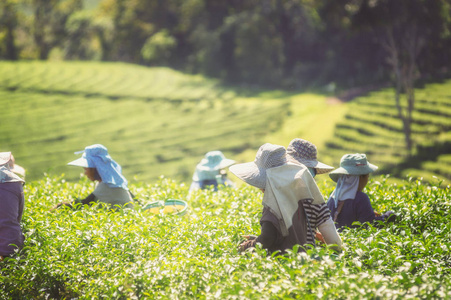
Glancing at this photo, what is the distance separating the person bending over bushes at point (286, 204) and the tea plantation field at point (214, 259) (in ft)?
0.43

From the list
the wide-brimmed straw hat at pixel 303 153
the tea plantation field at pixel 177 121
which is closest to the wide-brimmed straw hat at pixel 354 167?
the wide-brimmed straw hat at pixel 303 153

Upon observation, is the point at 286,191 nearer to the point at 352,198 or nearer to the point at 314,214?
the point at 314,214

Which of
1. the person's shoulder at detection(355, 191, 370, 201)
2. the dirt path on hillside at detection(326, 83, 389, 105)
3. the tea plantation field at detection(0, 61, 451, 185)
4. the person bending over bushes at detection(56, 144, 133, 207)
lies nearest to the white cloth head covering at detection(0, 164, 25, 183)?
the person bending over bushes at detection(56, 144, 133, 207)

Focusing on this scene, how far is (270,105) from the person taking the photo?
55.4 feet

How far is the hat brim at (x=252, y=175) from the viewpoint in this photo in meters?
2.94

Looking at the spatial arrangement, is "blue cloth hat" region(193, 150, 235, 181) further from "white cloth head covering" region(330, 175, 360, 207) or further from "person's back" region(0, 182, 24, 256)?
"person's back" region(0, 182, 24, 256)

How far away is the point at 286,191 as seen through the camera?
9.36 feet

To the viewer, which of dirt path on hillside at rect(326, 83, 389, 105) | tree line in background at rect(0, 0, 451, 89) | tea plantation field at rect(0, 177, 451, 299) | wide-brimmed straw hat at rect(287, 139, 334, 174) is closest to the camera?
tea plantation field at rect(0, 177, 451, 299)

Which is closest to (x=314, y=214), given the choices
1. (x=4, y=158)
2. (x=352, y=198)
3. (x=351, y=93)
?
(x=352, y=198)

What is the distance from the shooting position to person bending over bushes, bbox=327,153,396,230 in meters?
3.63

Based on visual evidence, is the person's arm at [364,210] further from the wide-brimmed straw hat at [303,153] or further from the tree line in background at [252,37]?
the tree line in background at [252,37]

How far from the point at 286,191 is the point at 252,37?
47.6 ft

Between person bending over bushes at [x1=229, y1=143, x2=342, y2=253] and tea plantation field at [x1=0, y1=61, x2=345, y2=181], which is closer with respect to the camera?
person bending over bushes at [x1=229, y1=143, x2=342, y2=253]

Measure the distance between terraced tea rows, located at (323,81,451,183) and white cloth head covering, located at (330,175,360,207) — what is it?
8175mm
